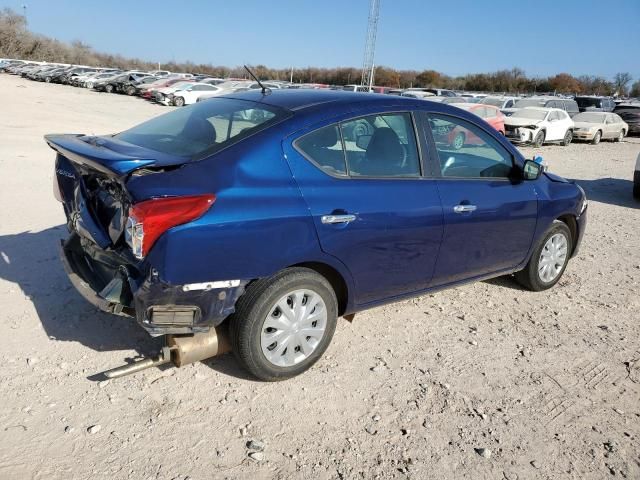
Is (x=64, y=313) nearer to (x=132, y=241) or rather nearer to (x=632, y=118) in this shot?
(x=132, y=241)

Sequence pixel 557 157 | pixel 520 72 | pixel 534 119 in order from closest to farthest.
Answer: pixel 557 157 → pixel 534 119 → pixel 520 72

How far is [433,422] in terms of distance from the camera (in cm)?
308

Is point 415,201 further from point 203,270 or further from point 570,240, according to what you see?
point 570,240

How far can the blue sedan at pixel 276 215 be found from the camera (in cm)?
283

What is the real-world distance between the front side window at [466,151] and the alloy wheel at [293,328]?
1431 mm

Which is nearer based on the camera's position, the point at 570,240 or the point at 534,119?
the point at 570,240

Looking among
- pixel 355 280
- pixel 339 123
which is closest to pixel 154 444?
pixel 355 280

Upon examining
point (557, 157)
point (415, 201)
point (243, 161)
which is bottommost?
point (557, 157)

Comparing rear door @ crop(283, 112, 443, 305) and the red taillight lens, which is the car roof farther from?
the red taillight lens

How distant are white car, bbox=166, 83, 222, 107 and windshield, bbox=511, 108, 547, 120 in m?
17.6

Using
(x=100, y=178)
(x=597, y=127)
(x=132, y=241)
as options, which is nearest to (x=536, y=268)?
(x=132, y=241)

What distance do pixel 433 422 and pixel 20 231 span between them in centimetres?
475

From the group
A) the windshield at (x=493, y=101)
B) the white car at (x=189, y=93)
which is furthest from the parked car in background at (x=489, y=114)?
the white car at (x=189, y=93)

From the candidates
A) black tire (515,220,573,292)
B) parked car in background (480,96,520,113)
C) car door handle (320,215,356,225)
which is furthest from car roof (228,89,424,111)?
parked car in background (480,96,520,113)
